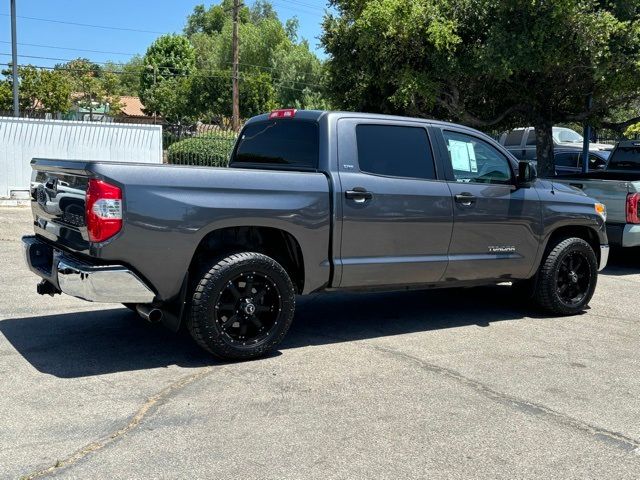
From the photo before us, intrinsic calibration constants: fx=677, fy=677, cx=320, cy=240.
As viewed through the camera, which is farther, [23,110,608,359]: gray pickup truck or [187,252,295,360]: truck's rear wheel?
[187,252,295,360]: truck's rear wheel

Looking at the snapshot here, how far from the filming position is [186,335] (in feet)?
19.8

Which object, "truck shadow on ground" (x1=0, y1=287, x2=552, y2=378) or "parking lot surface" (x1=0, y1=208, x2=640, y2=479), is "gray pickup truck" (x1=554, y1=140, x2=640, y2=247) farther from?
"parking lot surface" (x1=0, y1=208, x2=640, y2=479)

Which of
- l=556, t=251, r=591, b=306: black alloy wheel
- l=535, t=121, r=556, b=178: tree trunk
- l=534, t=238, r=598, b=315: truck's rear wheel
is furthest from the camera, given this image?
l=535, t=121, r=556, b=178: tree trunk

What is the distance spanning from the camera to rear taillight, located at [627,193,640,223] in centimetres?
912

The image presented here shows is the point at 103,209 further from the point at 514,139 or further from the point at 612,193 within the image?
the point at 514,139

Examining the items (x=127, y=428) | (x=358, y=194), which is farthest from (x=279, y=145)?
(x=127, y=428)

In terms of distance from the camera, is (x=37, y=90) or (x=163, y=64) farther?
(x=163, y=64)

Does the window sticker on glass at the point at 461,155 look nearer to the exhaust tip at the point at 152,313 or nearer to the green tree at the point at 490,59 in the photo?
the exhaust tip at the point at 152,313

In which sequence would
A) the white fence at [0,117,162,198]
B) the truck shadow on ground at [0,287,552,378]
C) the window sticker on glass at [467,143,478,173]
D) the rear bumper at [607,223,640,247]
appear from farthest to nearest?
1. the white fence at [0,117,162,198]
2. the rear bumper at [607,223,640,247]
3. the window sticker on glass at [467,143,478,173]
4. the truck shadow on ground at [0,287,552,378]

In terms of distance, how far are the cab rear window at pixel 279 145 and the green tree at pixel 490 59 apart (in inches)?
273

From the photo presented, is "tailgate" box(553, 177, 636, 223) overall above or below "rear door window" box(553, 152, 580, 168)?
below

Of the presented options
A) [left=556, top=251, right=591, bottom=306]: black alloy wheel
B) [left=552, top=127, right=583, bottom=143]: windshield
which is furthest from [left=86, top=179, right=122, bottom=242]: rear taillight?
[left=552, top=127, right=583, bottom=143]: windshield

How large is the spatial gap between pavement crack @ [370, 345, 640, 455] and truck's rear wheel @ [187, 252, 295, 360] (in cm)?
110

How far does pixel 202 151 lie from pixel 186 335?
51.5 feet
